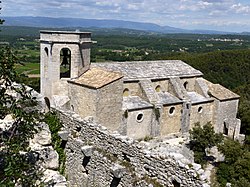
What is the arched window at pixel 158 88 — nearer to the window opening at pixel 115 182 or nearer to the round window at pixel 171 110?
the round window at pixel 171 110

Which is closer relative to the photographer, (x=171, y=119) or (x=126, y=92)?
(x=126, y=92)

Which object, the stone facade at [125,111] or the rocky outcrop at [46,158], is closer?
the rocky outcrop at [46,158]

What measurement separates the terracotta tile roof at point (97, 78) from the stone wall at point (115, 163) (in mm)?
7852

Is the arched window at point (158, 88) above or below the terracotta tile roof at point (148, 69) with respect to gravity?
below

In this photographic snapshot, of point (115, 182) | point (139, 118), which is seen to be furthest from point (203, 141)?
point (115, 182)

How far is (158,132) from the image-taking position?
23.0 meters

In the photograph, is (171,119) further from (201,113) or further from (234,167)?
(234,167)

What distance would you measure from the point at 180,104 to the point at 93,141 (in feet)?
48.8

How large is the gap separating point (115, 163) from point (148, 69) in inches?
626

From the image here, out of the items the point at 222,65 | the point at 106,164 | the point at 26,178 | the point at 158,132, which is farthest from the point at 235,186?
the point at 222,65

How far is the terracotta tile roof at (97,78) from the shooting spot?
19.6 meters

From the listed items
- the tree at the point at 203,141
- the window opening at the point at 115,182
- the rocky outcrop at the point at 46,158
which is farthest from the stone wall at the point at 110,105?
the rocky outcrop at the point at 46,158

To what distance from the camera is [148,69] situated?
24.3 meters

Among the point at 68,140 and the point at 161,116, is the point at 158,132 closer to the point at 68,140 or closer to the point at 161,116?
the point at 161,116
